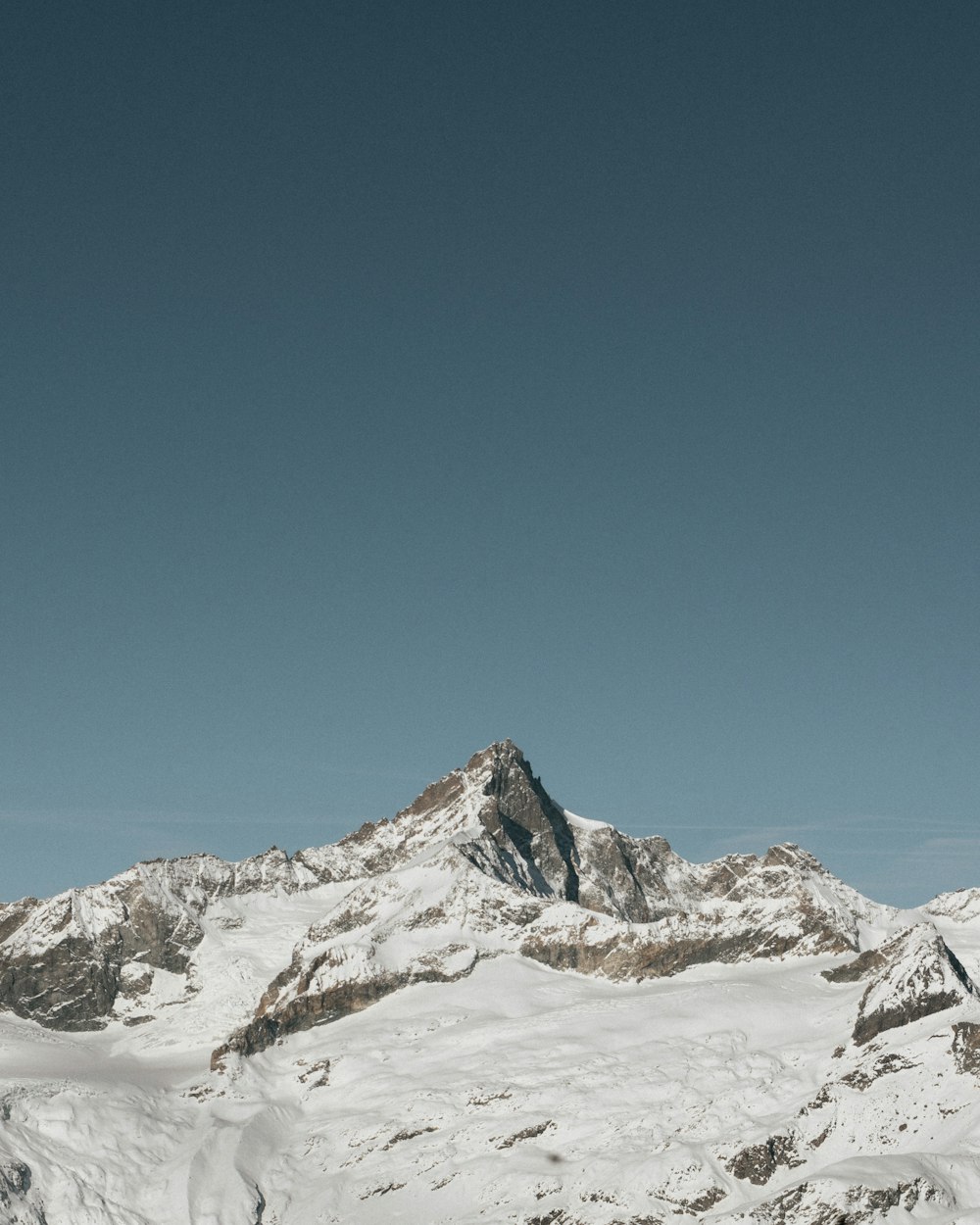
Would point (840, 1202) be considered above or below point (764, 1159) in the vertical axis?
below

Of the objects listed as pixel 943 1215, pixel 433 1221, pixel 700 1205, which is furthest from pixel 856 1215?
pixel 433 1221

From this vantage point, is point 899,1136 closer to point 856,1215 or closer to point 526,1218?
point 856,1215

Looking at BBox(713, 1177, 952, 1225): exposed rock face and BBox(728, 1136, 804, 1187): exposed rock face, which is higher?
BBox(728, 1136, 804, 1187): exposed rock face

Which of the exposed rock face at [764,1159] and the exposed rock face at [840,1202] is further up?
the exposed rock face at [764,1159]

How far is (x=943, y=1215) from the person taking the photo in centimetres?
17462

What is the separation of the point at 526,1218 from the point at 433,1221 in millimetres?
13066

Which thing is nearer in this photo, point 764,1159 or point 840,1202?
point 840,1202

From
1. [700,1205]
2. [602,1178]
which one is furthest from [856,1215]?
[602,1178]

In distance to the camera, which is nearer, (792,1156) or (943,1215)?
(943,1215)

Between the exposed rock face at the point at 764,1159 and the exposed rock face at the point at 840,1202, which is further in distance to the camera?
the exposed rock face at the point at 764,1159

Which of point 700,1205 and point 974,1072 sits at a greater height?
point 974,1072

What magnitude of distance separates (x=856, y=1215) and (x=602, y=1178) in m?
35.5

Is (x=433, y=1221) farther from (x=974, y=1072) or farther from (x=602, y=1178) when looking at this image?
(x=974, y=1072)

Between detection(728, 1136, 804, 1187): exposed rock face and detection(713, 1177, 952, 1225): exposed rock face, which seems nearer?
detection(713, 1177, 952, 1225): exposed rock face
